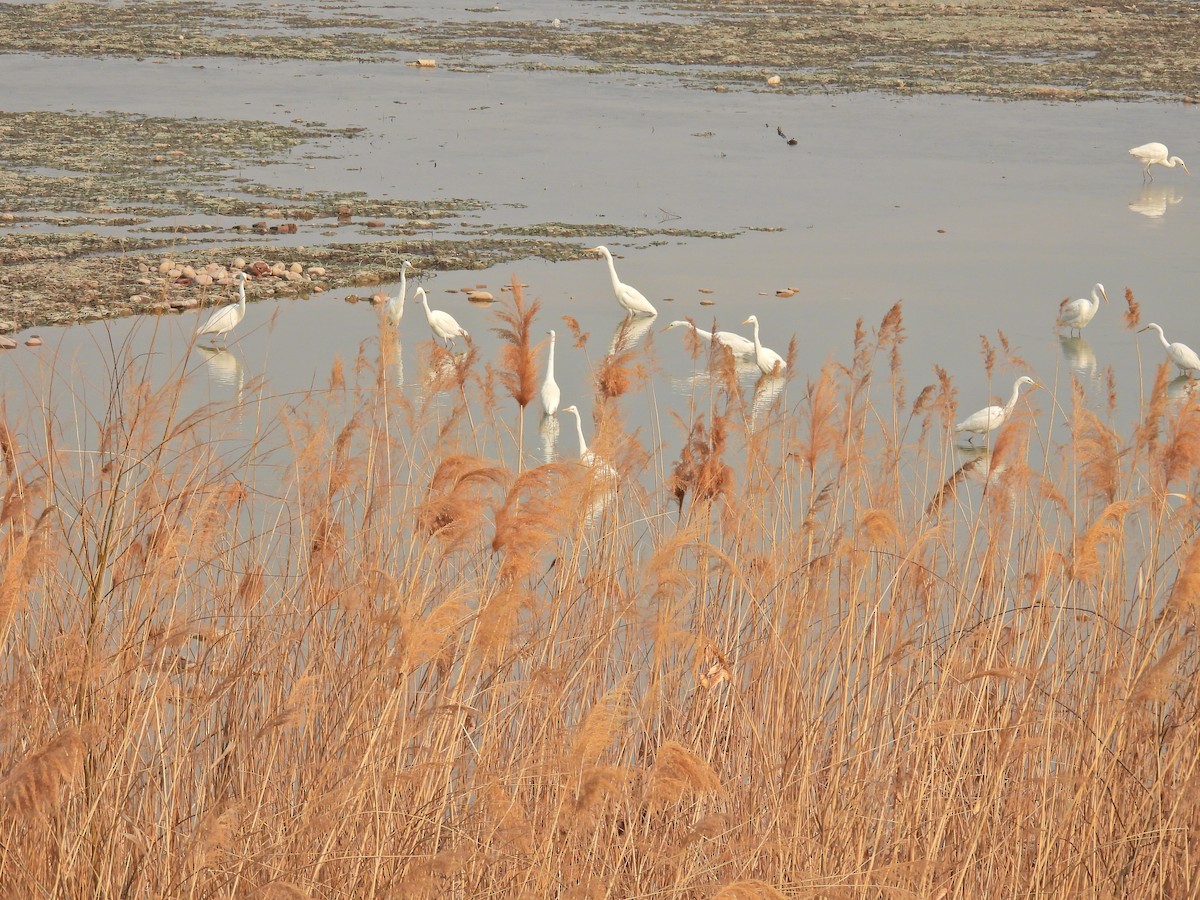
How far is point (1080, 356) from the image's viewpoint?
23.7ft

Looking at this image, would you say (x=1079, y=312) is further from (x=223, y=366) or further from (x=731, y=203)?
(x=223, y=366)

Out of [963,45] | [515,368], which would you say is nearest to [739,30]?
[963,45]

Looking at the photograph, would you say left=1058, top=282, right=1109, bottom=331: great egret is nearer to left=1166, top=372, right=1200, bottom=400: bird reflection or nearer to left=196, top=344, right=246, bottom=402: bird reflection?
left=1166, top=372, right=1200, bottom=400: bird reflection

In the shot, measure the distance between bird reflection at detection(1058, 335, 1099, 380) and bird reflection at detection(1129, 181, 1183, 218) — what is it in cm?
372

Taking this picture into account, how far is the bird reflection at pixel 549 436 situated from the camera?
5568 mm

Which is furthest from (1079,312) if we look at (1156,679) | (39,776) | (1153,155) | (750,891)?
(39,776)

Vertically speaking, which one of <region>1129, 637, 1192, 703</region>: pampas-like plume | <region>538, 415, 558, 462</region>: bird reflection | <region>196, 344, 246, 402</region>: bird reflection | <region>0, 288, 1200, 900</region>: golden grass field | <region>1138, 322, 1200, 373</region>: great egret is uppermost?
<region>1129, 637, 1192, 703</region>: pampas-like plume

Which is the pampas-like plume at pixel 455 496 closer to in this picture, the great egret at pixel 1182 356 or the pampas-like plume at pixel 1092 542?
the pampas-like plume at pixel 1092 542

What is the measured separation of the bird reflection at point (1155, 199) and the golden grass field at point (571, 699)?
8.57 metres

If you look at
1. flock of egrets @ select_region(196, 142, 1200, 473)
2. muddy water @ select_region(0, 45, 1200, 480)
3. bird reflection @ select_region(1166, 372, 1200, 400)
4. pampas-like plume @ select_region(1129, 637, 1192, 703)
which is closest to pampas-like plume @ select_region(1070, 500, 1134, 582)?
pampas-like plume @ select_region(1129, 637, 1192, 703)

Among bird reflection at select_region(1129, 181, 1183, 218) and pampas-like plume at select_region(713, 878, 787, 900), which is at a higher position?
pampas-like plume at select_region(713, 878, 787, 900)

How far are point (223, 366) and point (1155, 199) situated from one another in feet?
25.6

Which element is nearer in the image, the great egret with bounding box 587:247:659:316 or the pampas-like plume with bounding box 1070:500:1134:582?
the pampas-like plume with bounding box 1070:500:1134:582

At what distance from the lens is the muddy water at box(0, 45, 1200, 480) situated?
23.3 feet
